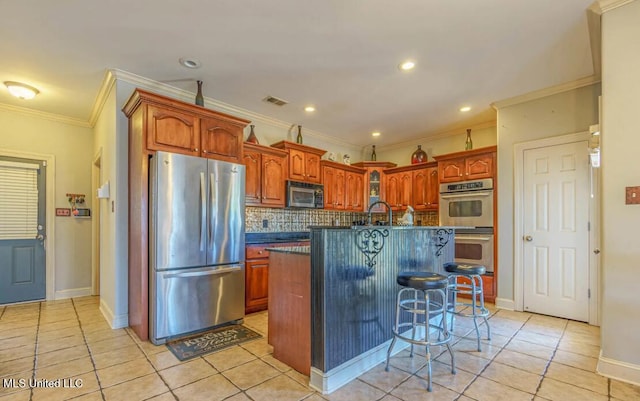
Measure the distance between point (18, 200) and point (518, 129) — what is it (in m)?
7.01

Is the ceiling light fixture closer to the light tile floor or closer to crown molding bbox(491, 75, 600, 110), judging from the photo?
the light tile floor

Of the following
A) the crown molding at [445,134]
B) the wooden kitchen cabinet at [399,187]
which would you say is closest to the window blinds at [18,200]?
the wooden kitchen cabinet at [399,187]

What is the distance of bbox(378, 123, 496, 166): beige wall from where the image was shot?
4969 millimetres

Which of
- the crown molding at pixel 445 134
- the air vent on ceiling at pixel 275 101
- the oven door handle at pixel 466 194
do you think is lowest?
the oven door handle at pixel 466 194

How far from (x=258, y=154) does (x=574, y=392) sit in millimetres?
4015

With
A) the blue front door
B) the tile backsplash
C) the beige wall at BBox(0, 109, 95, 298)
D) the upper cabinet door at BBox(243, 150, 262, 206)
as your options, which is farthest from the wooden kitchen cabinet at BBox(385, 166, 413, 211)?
the blue front door

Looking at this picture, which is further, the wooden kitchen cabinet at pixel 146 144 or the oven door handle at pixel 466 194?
the oven door handle at pixel 466 194

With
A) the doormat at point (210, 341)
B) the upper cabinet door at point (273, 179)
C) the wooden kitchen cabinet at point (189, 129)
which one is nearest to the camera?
the doormat at point (210, 341)

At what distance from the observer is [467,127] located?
16.8ft

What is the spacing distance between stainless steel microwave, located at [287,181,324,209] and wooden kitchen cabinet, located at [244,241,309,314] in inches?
42.8

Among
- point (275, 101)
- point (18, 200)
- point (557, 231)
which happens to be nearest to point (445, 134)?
point (557, 231)

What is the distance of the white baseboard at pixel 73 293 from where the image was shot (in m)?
4.47

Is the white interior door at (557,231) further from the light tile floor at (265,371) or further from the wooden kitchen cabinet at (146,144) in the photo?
the wooden kitchen cabinet at (146,144)

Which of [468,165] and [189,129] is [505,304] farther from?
[189,129]
